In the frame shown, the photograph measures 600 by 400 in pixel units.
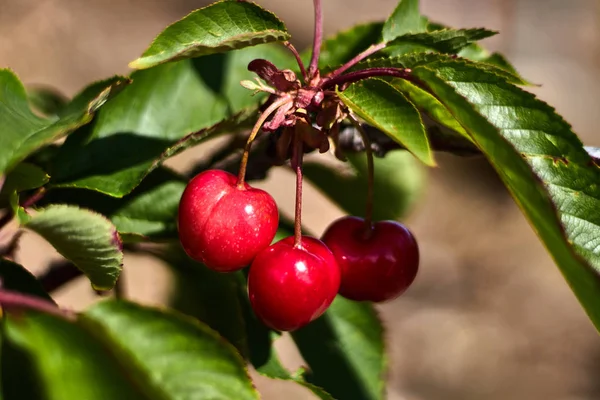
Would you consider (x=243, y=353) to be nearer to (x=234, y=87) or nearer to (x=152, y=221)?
(x=152, y=221)

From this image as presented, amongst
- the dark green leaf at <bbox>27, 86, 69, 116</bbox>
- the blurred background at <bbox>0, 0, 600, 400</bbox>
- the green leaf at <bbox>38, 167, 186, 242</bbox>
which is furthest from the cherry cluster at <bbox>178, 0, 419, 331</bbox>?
the blurred background at <bbox>0, 0, 600, 400</bbox>

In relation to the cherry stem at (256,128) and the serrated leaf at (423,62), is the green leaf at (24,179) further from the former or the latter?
the serrated leaf at (423,62)

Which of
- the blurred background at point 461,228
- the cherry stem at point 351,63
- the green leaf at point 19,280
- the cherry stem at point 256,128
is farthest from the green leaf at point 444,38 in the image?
the blurred background at point 461,228

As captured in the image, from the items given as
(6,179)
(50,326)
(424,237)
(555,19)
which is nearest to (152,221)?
(6,179)

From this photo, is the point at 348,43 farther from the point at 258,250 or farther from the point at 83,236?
the point at 83,236

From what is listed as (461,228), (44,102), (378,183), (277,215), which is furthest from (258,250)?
(461,228)
